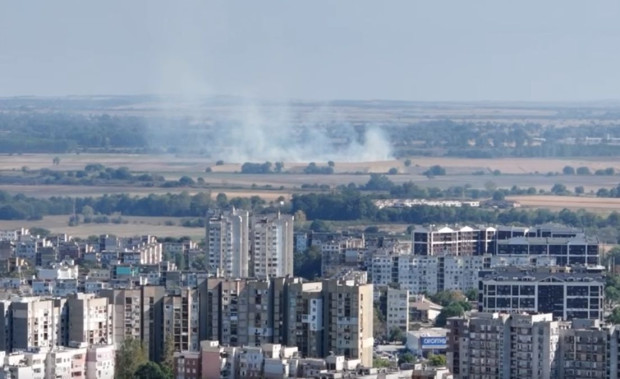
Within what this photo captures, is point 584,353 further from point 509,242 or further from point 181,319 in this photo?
point 509,242

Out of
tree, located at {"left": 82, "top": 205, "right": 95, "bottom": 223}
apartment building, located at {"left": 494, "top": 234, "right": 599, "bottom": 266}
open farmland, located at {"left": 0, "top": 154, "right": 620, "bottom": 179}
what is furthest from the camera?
open farmland, located at {"left": 0, "top": 154, "right": 620, "bottom": 179}

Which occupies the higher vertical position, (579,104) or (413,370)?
(579,104)

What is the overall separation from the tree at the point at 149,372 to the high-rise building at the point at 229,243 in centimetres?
918

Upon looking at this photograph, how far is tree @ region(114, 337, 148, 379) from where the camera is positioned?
22328mm

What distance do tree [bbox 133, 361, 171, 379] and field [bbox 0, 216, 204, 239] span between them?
56.2ft

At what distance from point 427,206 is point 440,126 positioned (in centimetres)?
3497

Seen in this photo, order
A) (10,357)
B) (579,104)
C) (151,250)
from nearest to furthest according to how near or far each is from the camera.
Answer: (10,357) → (151,250) → (579,104)

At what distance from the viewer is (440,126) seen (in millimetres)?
79500

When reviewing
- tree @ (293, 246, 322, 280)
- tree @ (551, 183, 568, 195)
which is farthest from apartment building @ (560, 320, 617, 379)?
tree @ (551, 183, 568, 195)

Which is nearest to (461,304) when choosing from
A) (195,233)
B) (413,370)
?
(413,370)

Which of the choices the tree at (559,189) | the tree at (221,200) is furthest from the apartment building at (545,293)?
the tree at (559,189)

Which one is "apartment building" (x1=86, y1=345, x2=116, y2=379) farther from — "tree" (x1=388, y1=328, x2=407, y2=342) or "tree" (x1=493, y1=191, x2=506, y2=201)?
"tree" (x1=493, y1=191, x2=506, y2=201)

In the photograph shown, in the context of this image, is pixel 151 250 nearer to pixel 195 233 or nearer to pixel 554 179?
pixel 195 233

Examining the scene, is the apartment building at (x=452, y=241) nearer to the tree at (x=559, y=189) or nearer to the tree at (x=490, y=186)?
the tree at (x=559, y=189)
